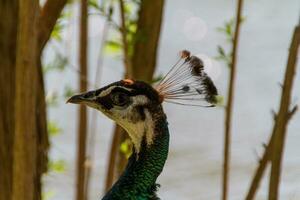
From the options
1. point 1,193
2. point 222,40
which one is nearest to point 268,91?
point 222,40

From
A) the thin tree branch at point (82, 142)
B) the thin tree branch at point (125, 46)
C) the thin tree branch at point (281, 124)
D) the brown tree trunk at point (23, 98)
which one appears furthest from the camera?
the thin tree branch at point (82, 142)

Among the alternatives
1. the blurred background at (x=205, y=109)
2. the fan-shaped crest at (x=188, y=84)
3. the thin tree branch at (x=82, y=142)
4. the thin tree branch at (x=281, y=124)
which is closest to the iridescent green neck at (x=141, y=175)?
the fan-shaped crest at (x=188, y=84)

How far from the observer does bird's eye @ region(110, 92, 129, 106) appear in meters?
2.05

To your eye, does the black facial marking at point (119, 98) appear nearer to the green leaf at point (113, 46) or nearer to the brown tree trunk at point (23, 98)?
the brown tree trunk at point (23, 98)

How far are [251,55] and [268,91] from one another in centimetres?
38

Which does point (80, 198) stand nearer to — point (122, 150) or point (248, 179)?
point (122, 150)

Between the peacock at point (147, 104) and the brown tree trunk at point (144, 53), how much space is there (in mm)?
552

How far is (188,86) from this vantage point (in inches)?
81.7

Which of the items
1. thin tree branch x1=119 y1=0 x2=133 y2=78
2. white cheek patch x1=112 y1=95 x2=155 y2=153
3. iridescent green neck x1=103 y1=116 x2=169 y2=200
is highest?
thin tree branch x1=119 y1=0 x2=133 y2=78

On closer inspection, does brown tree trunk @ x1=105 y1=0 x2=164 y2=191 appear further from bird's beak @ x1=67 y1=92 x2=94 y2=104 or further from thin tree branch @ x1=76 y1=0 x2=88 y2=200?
bird's beak @ x1=67 y1=92 x2=94 y2=104

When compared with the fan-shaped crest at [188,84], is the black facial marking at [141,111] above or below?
below

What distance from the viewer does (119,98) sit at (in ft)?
6.73

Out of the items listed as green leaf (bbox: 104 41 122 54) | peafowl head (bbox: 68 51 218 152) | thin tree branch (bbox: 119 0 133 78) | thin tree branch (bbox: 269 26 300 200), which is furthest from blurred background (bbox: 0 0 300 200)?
peafowl head (bbox: 68 51 218 152)

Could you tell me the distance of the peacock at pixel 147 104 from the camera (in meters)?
2.04
